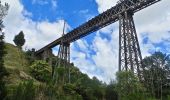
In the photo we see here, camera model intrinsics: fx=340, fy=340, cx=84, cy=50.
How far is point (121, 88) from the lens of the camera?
44.0 metres

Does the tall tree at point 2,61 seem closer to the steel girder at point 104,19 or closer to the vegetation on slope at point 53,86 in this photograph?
the vegetation on slope at point 53,86

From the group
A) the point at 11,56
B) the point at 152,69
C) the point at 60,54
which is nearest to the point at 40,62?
the point at 60,54

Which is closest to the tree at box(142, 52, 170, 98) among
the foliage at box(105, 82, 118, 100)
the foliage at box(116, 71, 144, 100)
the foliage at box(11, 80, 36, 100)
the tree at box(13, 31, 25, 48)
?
the foliage at box(105, 82, 118, 100)

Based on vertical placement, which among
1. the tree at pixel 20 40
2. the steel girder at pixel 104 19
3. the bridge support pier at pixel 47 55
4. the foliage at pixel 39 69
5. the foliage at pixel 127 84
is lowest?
the foliage at pixel 127 84

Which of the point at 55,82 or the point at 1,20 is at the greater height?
the point at 1,20

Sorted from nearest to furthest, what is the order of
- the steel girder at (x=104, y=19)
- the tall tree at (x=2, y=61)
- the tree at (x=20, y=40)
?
the tall tree at (x=2, y=61)
the steel girder at (x=104, y=19)
the tree at (x=20, y=40)

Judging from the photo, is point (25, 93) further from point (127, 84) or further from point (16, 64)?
point (16, 64)

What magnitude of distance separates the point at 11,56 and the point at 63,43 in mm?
15310

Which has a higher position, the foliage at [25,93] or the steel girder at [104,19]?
the steel girder at [104,19]

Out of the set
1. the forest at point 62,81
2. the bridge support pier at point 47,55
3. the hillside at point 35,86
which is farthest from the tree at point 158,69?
the bridge support pier at point 47,55

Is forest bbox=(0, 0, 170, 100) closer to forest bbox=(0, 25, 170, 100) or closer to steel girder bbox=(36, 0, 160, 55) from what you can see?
forest bbox=(0, 25, 170, 100)

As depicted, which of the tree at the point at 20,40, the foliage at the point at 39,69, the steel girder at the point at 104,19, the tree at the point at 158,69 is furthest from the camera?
the tree at the point at 20,40

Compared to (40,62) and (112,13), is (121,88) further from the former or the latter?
(40,62)

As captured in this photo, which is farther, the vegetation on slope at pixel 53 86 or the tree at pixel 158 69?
the tree at pixel 158 69
